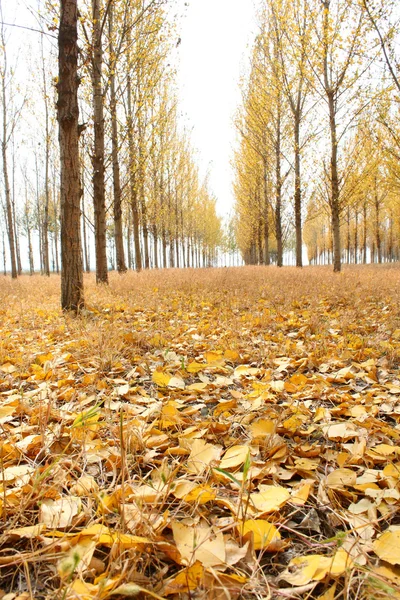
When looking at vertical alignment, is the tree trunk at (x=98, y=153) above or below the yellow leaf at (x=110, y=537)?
above

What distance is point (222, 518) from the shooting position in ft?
2.89

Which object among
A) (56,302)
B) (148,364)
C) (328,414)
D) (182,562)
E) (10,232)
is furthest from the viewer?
(10,232)

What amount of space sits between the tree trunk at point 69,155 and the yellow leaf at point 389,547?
3368 mm

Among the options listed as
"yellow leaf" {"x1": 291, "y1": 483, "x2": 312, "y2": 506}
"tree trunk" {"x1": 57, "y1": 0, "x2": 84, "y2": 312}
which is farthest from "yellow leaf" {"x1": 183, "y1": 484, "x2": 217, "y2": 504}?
"tree trunk" {"x1": 57, "y1": 0, "x2": 84, "y2": 312}

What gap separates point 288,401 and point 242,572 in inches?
37.4

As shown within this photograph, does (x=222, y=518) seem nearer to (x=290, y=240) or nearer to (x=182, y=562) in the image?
(x=182, y=562)

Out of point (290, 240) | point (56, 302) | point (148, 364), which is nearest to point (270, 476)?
point (148, 364)

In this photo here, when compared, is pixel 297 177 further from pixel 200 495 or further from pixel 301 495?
pixel 200 495

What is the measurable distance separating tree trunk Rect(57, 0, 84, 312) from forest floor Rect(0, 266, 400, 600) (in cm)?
152

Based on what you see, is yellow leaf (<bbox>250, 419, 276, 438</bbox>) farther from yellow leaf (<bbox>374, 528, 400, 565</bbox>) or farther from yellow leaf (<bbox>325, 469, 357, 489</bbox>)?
yellow leaf (<bbox>374, 528, 400, 565</bbox>)

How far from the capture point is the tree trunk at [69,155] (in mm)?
3686

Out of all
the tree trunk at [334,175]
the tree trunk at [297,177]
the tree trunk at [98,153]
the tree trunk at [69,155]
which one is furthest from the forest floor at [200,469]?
the tree trunk at [297,177]

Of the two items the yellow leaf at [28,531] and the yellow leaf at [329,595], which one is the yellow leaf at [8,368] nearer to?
the yellow leaf at [28,531]

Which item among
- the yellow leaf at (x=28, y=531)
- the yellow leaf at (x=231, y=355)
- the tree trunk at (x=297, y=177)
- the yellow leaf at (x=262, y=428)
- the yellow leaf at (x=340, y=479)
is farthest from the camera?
the tree trunk at (x=297, y=177)
